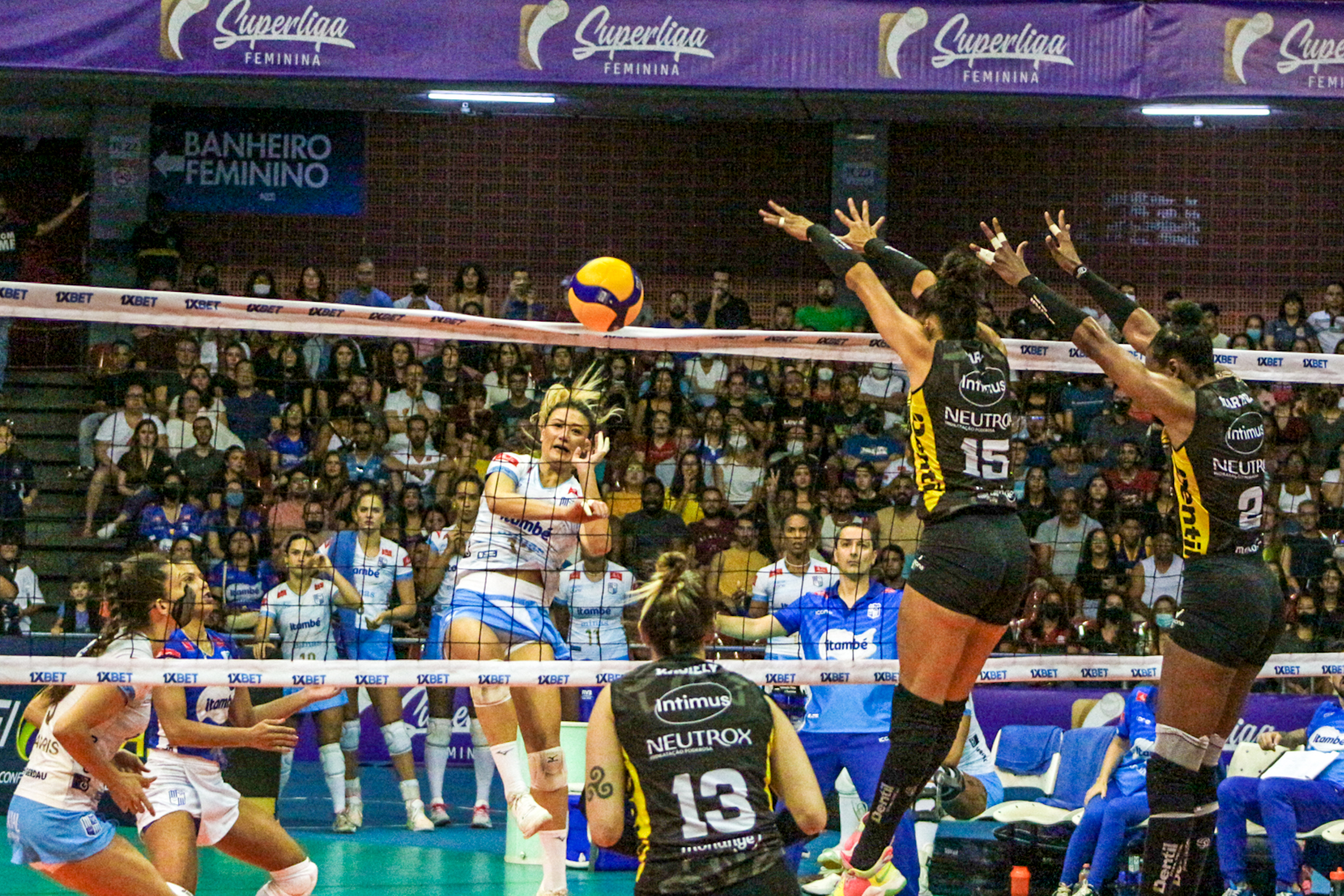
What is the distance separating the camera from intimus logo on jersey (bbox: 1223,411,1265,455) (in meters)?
6.50

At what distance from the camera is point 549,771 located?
7.48m

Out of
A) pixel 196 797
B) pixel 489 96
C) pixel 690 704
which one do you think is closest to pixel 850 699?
pixel 196 797

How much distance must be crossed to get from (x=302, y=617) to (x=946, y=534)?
22.5 feet

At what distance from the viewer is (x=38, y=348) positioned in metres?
19.2

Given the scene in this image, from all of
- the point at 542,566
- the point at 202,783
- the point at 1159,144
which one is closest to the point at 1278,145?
the point at 1159,144

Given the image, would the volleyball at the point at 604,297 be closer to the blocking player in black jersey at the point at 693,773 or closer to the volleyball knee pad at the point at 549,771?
the volleyball knee pad at the point at 549,771

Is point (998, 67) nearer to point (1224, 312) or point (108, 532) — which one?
point (1224, 312)

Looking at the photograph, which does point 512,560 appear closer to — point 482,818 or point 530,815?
point 530,815

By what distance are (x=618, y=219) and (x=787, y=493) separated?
776 cm

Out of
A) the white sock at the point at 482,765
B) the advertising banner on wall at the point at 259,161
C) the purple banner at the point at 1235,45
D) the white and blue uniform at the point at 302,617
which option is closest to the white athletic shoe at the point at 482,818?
the white sock at the point at 482,765

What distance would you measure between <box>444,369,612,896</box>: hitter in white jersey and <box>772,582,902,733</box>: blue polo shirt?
176 cm

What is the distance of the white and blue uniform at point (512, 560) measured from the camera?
749cm

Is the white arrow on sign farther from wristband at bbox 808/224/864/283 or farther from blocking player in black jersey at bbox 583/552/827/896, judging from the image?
blocking player in black jersey at bbox 583/552/827/896

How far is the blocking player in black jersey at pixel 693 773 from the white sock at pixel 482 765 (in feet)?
22.6
